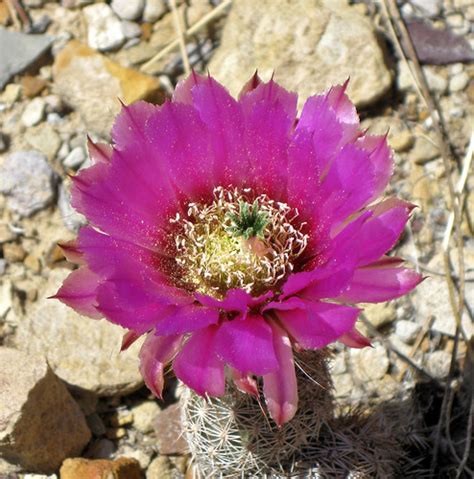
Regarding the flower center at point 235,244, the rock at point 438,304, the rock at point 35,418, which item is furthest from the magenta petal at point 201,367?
the rock at point 438,304

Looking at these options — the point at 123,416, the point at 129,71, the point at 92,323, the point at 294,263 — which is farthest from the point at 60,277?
the point at 294,263

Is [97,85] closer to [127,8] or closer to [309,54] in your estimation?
[127,8]

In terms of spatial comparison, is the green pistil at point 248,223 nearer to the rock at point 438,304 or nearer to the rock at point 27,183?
the rock at point 438,304

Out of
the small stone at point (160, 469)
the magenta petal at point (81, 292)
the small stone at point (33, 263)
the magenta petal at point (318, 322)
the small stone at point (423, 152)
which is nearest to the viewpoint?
the magenta petal at point (318, 322)

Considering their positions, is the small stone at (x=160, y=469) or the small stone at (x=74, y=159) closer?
the small stone at (x=160, y=469)

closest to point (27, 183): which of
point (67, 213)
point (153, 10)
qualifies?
point (67, 213)

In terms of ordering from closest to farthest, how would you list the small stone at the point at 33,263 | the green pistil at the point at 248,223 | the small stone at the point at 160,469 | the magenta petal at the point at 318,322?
the magenta petal at the point at 318,322, the green pistil at the point at 248,223, the small stone at the point at 160,469, the small stone at the point at 33,263
